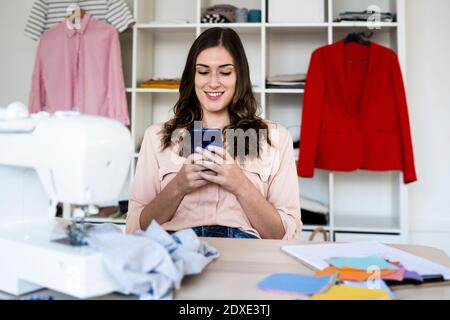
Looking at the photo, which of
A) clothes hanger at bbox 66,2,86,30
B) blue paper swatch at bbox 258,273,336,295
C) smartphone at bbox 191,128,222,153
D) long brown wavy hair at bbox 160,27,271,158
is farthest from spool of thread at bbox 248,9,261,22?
blue paper swatch at bbox 258,273,336,295

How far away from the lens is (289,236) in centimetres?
147

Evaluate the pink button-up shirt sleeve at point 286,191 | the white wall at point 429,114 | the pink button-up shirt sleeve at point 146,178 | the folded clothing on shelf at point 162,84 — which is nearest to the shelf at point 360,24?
the white wall at point 429,114

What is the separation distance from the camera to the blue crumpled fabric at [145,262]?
0.76m

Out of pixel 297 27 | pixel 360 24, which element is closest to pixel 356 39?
pixel 360 24

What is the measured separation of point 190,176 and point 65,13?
6.70ft

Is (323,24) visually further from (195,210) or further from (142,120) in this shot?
(195,210)

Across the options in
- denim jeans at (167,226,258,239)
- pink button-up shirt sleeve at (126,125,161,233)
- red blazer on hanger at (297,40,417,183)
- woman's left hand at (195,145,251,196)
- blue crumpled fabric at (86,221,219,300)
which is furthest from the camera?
red blazer on hanger at (297,40,417,183)

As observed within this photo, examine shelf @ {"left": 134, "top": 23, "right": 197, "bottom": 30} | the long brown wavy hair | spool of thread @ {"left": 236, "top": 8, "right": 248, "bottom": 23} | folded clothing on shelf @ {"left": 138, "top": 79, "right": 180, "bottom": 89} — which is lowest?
the long brown wavy hair

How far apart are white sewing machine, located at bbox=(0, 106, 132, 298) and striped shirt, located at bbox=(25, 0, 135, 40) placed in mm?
2057

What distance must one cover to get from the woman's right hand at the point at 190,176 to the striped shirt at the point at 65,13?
1759 mm

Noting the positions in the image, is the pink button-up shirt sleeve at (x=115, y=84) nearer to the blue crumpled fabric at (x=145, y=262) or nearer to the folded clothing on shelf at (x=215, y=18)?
the folded clothing on shelf at (x=215, y=18)

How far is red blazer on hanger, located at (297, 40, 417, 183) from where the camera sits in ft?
8.87

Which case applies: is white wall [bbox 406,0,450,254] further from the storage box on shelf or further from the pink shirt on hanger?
the pink shirt on hanger

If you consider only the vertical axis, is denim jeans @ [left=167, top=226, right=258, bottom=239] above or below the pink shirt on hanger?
below
